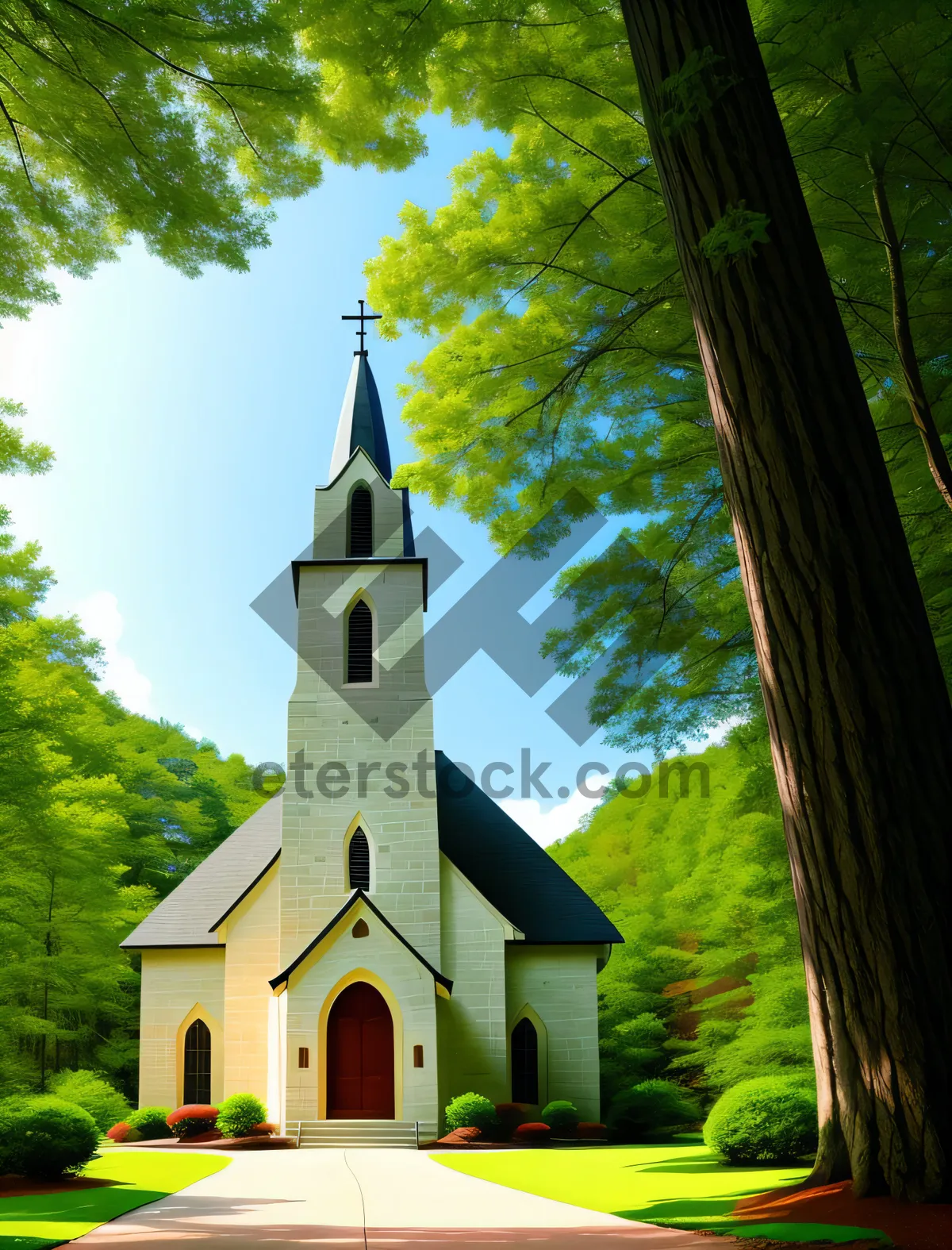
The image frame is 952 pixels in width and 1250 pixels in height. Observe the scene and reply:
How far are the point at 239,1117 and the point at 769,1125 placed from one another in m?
11.8

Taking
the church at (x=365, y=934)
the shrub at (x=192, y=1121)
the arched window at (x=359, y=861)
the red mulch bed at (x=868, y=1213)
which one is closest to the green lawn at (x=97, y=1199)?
the shrub at (x=192, y=1121)

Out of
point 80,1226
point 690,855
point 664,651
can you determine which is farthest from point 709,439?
point 690,855

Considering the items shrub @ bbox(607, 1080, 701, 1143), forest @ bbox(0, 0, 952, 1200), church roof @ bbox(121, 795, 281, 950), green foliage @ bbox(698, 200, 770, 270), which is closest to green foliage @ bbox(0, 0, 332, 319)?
forest @ bbox(0, 0, 952, 1200)

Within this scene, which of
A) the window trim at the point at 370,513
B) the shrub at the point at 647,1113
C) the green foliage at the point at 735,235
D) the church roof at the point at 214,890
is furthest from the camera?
the window trim at the point at 370,513

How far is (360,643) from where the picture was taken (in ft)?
77.0

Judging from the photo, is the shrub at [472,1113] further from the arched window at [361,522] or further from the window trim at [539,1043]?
the arched window at [361,522]

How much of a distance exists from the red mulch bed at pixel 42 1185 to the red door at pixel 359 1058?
8.44 metres

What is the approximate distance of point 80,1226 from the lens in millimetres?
8047

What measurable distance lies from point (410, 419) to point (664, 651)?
544 cm

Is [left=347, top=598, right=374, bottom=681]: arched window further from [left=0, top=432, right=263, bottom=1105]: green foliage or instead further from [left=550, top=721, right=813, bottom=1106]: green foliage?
[left=550, top=721, right=813, bottom=1106]: green foliage

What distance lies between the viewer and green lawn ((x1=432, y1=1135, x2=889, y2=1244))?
628 cm

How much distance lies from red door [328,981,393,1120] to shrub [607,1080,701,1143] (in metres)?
5.48

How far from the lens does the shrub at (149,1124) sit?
2036cm

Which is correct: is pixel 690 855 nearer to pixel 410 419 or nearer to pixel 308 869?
pixel 308 869
